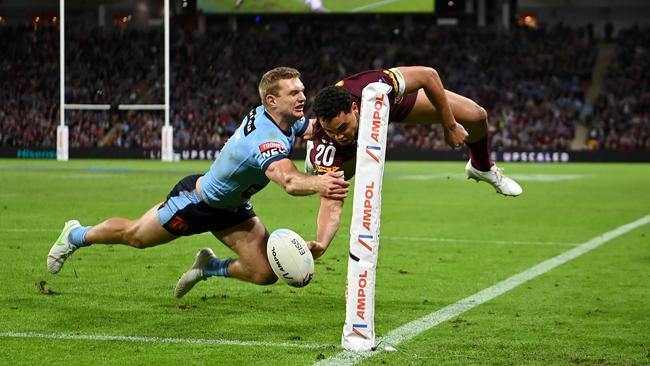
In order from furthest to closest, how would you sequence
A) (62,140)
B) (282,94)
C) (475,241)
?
(62,140)
(475,241)
(282,94)

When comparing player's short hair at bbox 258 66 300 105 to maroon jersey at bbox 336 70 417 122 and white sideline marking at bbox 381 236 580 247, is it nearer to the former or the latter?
maroon jersey at bbox 336 70 417 122

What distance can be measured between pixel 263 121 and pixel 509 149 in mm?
35305

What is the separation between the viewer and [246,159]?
7289mm

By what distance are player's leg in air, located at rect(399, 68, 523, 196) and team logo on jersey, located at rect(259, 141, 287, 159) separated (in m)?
1.57

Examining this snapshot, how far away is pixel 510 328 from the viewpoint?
7641 millimetres

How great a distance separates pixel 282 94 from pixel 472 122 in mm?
2693

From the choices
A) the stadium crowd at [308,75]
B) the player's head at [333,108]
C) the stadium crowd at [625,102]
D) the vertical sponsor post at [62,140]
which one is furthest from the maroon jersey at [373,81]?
the stadium crowd at [625,102]

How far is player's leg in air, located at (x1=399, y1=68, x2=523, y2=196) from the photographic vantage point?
9047 millimetres

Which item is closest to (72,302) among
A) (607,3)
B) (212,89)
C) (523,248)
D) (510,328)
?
(510,328)

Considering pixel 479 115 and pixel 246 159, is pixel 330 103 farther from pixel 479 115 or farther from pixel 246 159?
pixel 479 115

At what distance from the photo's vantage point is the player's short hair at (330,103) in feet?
22.8

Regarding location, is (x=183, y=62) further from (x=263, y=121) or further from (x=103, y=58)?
(x=263, y=121)

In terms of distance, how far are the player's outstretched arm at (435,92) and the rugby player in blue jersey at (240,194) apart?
33.9 inches

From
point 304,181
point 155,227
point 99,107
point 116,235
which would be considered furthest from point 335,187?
point 99,107
